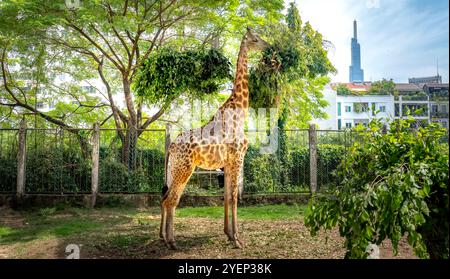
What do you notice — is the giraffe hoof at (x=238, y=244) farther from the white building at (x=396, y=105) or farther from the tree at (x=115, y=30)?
the tree at (x=115, y=30)

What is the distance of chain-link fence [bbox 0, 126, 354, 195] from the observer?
30.8 feet

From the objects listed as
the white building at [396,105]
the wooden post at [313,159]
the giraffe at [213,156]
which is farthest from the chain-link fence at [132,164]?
the white building at [396,105]

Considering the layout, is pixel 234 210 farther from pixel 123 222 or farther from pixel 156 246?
pixel 123 222

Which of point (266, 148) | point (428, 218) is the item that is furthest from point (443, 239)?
point (266, 148)

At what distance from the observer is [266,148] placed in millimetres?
10055

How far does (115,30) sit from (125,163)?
11.2 feet

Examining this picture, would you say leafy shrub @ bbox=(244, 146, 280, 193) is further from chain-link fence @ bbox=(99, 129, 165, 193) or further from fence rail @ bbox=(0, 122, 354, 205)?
chain-link fence @ bbox=(99, 129, 165, 193)

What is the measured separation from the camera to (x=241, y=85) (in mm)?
5926

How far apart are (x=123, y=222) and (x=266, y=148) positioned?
4.35 m

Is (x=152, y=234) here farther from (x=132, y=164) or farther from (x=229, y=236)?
(x=132, y=164)

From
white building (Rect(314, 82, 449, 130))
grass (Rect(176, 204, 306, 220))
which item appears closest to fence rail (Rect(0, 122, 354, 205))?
grass (Rect(176, 204, 306, 220))

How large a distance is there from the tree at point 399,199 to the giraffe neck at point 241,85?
2725 millimetres

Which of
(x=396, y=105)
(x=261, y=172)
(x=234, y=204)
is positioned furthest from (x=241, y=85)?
(x=261, y=172)
